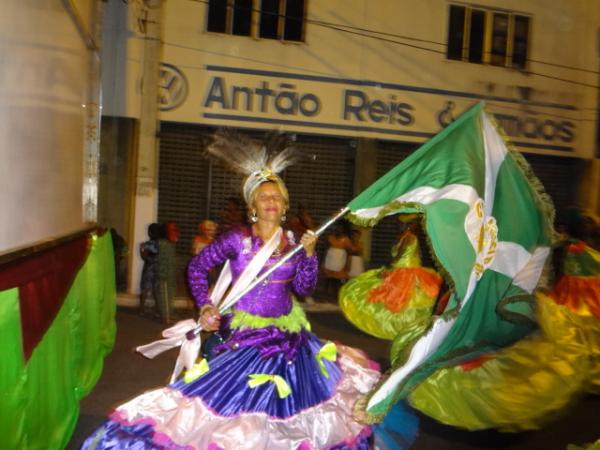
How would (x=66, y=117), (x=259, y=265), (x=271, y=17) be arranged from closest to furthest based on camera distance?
(x=259, y=265), (x=66, y=117), (x=271, y=17)

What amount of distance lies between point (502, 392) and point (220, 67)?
929 centimetres

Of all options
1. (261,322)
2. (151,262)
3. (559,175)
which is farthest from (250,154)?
(559,175)

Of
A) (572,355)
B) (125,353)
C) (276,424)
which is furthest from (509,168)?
(125,353)

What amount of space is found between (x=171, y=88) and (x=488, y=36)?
267 inches

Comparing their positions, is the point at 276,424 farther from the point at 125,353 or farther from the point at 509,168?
the point at 125,353

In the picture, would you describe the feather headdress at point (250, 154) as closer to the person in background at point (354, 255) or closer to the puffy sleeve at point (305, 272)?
the puffy sleeve at point (305, 272)

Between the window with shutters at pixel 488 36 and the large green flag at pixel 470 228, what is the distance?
32.8 ft

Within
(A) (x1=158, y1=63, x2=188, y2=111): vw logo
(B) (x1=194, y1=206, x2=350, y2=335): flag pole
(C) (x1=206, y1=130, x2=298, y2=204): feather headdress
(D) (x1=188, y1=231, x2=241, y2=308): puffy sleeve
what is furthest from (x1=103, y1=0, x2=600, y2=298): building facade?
(B) (x1=194, y1=206, x2=350, y2=335): flag pole

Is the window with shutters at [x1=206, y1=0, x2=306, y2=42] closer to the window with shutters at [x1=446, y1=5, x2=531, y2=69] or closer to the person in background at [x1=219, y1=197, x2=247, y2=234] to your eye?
the window with shutters at [x1=446, y1=5, x2=531, y2=69]

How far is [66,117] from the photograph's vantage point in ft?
18.3

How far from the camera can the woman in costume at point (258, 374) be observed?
10.8 feet

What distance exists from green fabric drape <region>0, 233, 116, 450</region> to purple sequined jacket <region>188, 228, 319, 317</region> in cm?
100

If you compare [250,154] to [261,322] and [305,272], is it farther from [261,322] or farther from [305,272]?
[261,322]

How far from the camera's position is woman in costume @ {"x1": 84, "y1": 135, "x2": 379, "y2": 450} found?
129 inches
